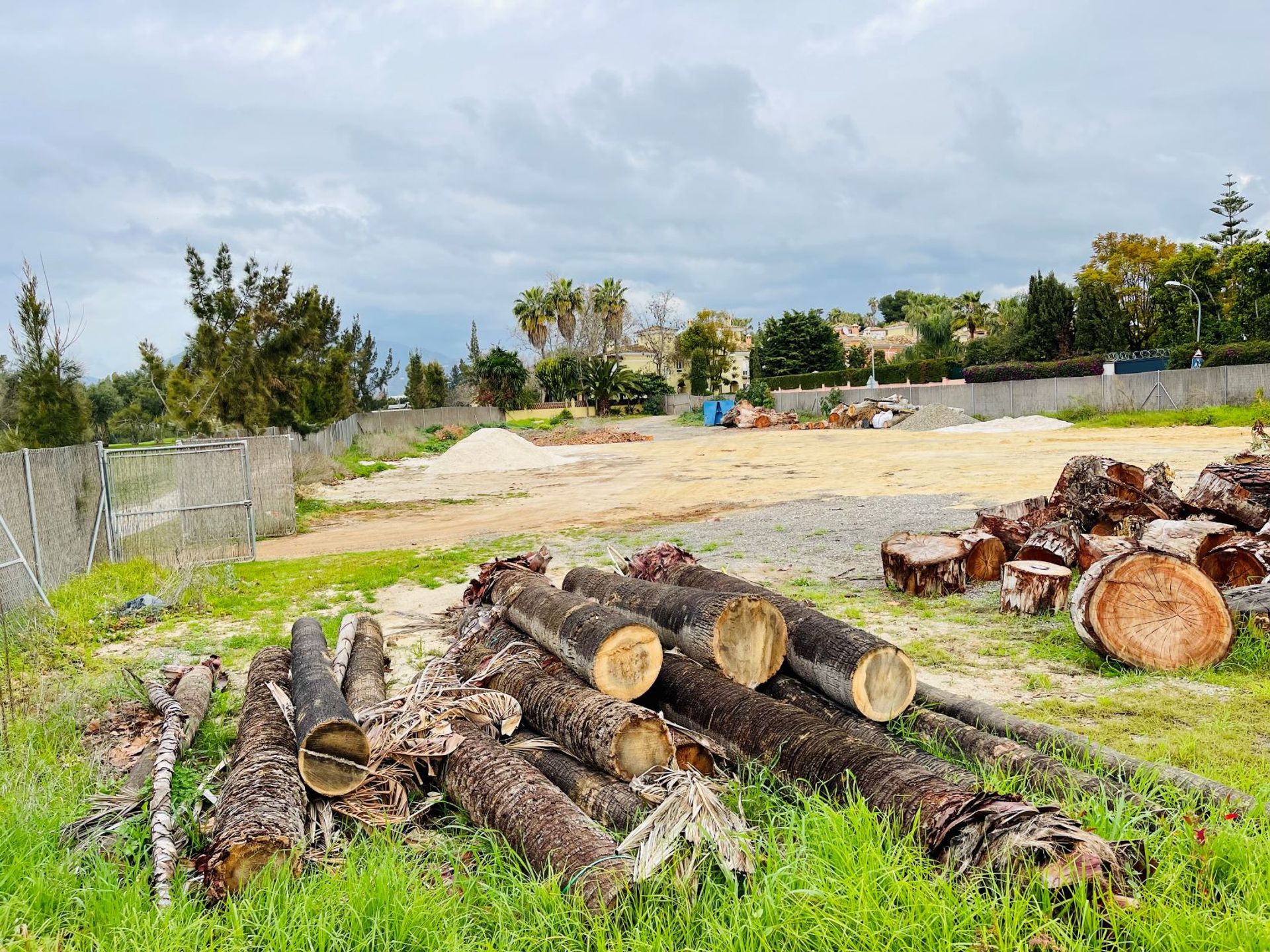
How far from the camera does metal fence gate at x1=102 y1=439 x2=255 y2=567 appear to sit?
39.3 feet

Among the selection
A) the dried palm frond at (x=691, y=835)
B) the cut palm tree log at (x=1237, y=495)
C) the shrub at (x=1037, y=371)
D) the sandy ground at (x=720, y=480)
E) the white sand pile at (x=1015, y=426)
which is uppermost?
the shrub at (x=1037, y=371)

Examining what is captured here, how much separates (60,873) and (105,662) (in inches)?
184

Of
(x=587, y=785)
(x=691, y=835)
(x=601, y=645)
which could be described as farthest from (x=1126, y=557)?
(x=691, y=835)

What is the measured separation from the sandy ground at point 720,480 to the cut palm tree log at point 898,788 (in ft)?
32.6

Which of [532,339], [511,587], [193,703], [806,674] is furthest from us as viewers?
[532,339]

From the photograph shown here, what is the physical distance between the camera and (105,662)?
7.36 metres

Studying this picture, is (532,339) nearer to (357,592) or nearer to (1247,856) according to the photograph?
(357,592)

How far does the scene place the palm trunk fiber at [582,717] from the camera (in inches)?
156

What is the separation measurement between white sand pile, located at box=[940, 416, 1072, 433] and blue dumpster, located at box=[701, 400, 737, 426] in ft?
52.7

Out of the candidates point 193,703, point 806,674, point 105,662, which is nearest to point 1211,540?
point 806,674

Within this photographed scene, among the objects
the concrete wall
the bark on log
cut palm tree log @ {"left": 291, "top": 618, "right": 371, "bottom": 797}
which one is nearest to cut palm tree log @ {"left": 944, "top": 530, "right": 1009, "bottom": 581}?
the bark on log

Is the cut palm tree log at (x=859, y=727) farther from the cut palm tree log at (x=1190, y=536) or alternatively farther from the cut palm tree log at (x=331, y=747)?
the cut palm tree log at (x=1190, y=536)

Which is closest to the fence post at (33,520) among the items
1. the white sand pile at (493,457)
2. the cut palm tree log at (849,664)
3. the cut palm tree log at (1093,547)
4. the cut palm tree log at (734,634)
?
the cut palm tree log at (734,634)

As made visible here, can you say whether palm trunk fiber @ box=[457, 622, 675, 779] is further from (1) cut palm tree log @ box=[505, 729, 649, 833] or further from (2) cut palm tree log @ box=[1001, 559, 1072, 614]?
(2) cut palm tree log @ box=[1001, 559, 1072, 614]
